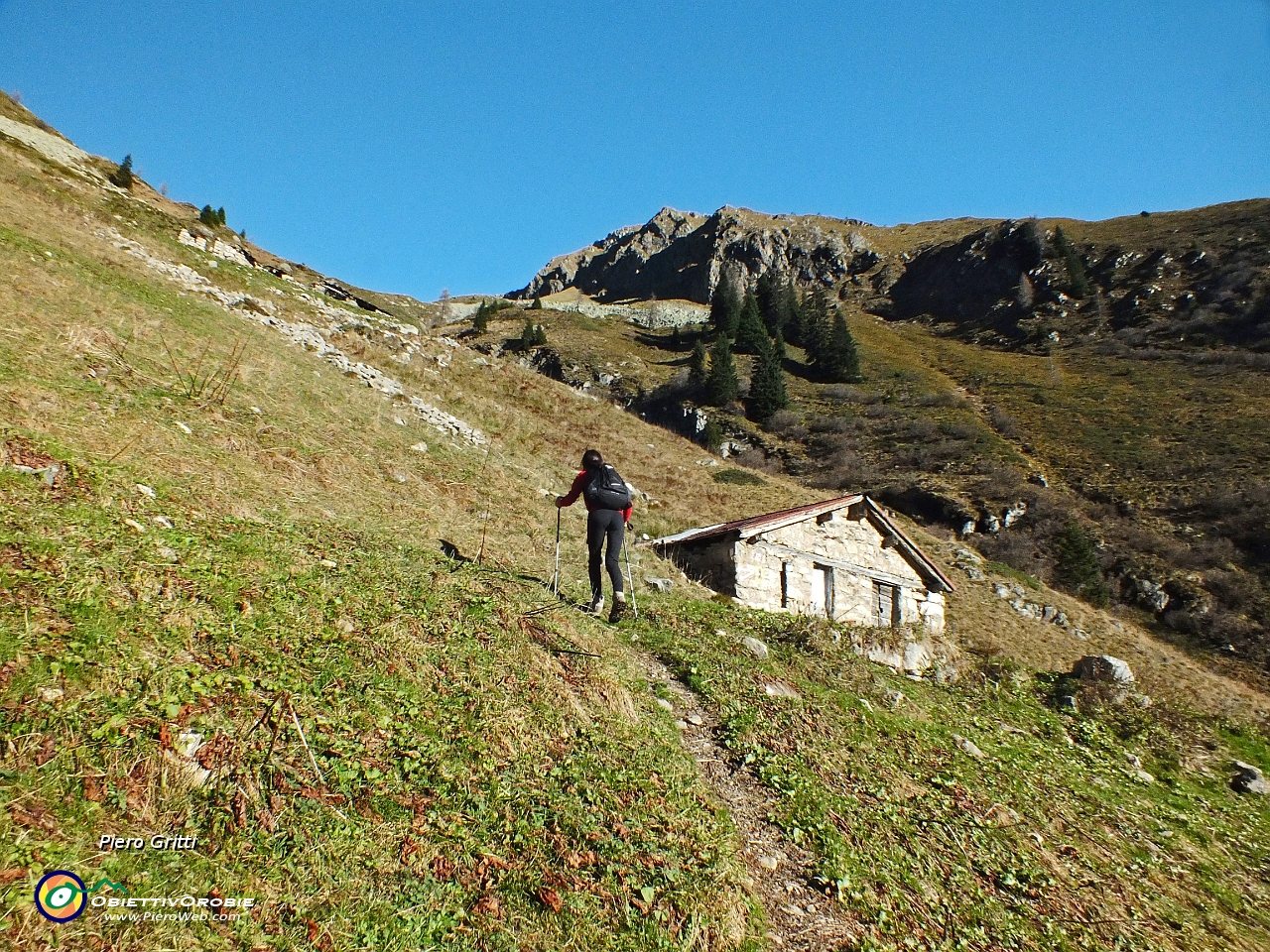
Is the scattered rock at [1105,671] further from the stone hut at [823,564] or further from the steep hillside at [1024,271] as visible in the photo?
the steep hillside at [1024,271]

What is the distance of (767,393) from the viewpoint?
184 ft

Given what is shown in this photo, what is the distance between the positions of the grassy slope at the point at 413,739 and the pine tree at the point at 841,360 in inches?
2139

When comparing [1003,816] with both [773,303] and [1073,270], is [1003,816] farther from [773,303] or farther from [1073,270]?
[1073,270]

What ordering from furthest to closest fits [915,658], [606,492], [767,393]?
[767,393] → [915,658] → [606,492]

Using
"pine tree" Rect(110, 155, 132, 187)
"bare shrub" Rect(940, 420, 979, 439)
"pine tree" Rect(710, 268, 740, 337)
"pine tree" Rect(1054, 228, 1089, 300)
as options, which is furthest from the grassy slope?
"pine tree" Rect(1054, 228, 1089, 300)

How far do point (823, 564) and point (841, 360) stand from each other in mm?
52876

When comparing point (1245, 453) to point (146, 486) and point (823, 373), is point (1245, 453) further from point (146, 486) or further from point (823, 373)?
point (146, 486)

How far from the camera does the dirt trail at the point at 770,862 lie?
5.25 meters

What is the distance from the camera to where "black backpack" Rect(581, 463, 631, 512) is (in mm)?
9266

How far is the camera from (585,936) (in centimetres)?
423

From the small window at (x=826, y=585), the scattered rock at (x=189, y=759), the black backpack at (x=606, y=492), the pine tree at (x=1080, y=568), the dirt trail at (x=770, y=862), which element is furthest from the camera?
the pine tree at (x=1080, y=568)

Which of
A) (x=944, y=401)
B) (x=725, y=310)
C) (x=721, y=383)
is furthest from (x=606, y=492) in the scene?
(x=725, y=310)

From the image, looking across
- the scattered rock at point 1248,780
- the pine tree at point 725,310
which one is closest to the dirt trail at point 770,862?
the scattered rock at point 1248,780

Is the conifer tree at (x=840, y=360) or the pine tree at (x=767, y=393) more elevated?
the conifer tree at (x=840, y=360)
